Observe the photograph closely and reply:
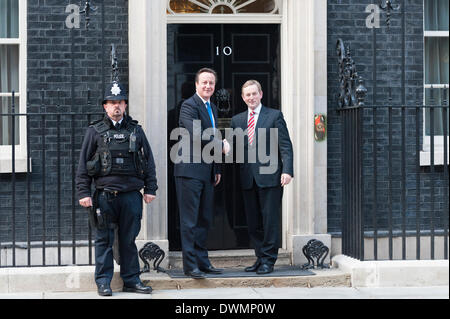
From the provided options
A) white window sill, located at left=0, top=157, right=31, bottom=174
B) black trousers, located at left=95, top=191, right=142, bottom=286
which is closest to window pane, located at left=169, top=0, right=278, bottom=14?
white window sill, located at left=0, top=157, right=31, bottom=174

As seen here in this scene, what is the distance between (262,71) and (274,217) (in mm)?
1842

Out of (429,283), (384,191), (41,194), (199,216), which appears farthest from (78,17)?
(429,283)

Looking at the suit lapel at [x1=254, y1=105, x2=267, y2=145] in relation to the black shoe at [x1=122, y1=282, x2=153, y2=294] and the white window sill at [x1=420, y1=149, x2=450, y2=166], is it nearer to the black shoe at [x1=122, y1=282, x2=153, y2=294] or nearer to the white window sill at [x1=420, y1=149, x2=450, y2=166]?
the black shoe at [x1=122, y1=282, x2=153, y2=294]

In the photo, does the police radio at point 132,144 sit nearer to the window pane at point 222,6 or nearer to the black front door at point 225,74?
the black front door at point 225,74

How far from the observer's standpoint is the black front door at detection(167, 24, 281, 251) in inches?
368

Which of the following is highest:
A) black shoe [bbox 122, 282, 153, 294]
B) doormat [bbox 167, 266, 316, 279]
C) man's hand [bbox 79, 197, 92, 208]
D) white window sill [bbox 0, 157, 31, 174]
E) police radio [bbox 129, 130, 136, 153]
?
police radio [bbox 129, 130, 136, 153]

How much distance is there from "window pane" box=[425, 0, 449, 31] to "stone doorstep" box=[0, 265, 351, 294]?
3424 mm

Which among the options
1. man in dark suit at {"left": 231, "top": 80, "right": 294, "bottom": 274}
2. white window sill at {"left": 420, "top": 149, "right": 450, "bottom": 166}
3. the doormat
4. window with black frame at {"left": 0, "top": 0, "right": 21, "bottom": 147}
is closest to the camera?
the doormat

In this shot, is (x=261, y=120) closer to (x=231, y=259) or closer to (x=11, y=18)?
(x=231, y=259)

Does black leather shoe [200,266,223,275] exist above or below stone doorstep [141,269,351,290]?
above

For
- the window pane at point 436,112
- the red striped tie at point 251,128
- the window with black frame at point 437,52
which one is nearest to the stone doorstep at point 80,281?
the red striped tie at point 251,128

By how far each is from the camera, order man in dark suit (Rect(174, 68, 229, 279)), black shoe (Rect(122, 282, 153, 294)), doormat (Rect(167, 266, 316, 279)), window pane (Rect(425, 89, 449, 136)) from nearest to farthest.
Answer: black shoe (Rect(122, 282, 153, 294)) < man in dark suit (Rect(174, 68, 229, 279)) < doormat (Rect(167, 266, 316, 279)) < window pane (Rect(425, 89, 449, 136))

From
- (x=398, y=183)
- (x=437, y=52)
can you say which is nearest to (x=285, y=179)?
(x=398, y=183)

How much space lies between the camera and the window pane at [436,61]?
9.82 meters
